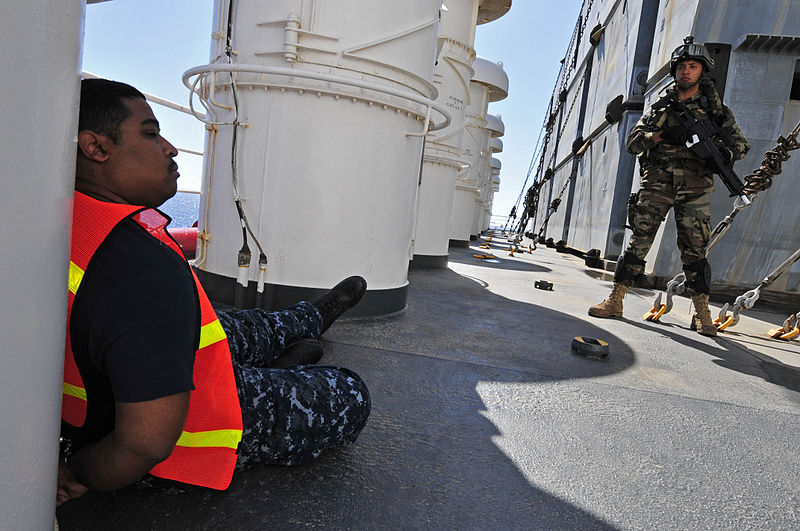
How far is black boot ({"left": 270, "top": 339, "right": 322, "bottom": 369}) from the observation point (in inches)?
88.7

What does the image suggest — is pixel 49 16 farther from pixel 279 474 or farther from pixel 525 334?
pixel 525 334

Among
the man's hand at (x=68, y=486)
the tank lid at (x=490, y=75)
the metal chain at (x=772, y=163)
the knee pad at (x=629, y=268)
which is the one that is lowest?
the man's hand at (x=68, y=486)

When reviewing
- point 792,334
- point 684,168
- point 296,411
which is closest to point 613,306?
point 684,168

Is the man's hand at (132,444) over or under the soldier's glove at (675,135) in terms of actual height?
under

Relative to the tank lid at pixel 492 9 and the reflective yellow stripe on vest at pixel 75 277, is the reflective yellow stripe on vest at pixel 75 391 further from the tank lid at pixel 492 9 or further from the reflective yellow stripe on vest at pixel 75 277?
the tank lid at pixel 492 9

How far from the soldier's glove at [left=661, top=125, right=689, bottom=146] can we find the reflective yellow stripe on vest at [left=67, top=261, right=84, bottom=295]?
488cm

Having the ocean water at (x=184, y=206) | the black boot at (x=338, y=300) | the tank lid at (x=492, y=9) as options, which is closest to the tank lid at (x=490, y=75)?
the tank lid at (x=492, y=9)

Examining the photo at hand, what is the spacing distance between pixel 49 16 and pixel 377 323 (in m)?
3.21

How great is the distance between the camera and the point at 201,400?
50.4 inches

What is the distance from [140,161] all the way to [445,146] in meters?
6.56

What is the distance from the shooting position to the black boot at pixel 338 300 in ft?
9.36

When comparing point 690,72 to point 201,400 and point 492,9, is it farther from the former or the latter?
point 492,9

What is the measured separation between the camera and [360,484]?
5.30 ft

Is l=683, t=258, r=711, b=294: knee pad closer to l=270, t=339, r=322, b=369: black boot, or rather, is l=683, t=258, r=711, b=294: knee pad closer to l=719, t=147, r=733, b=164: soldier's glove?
l=719, t=147, r=733, b=164: soldier's glove
